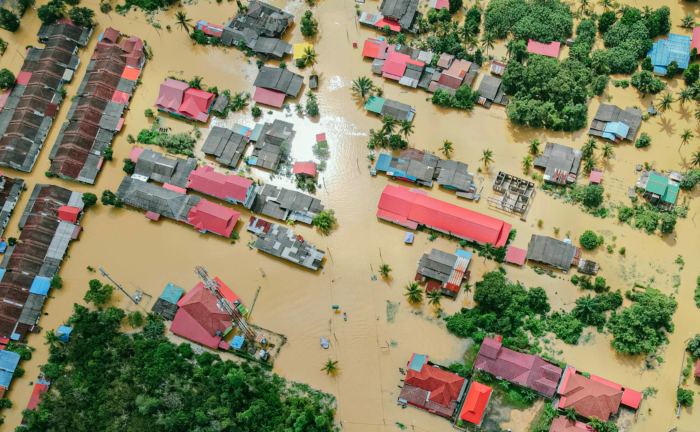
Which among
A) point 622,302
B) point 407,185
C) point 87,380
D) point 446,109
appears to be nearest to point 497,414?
point 622,302

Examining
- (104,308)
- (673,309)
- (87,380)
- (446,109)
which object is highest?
(446,109)

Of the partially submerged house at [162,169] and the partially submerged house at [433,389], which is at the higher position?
the partially submerged house at [162,169]

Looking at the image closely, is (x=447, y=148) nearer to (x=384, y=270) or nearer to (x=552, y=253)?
(x=384, y=270)

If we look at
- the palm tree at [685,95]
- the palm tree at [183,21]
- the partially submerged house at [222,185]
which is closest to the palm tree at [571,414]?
the palm tree at [685,95]

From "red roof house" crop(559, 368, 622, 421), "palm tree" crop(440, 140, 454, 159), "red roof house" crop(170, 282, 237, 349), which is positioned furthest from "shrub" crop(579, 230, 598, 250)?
"red roof house" crop(170, 282, 237, 349)

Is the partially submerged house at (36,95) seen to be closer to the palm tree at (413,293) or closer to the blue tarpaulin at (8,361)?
the blue tarpaulin at (8,361)

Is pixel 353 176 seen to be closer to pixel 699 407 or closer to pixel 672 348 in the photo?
pixel 672 348

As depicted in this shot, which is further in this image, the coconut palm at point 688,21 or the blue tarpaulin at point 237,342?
the coconut palm at point 688,21
